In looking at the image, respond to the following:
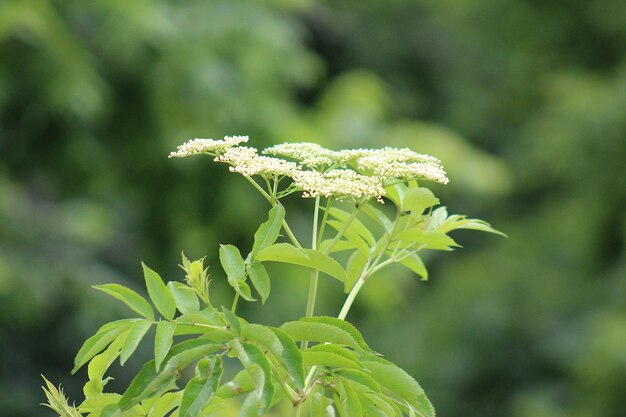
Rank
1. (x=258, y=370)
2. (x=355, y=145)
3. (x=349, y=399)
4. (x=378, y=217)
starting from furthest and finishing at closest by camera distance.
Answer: (x=355, y=145) < (x=378, y=217) < (x=349, y=399) < (x=258, y=370)

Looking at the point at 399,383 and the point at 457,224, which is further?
the point at 457,224

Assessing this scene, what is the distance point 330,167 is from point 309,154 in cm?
4

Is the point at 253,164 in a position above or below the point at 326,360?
above

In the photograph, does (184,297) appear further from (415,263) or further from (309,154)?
(415,263)

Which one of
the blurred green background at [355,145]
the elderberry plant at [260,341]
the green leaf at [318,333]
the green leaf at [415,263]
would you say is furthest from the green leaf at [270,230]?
the blurred green background at [355,145]

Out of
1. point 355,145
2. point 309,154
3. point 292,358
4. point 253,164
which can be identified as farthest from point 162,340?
point 355,145

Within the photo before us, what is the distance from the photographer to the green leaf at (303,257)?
132 cm

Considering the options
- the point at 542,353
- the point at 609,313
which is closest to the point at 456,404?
the point at 542,353

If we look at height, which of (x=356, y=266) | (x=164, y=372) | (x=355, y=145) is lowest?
(x=164, y=372)

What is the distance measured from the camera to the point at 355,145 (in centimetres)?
781

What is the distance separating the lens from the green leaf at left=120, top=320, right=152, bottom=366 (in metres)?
1.24

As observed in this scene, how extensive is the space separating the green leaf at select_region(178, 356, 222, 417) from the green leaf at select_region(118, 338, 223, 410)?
2 cm

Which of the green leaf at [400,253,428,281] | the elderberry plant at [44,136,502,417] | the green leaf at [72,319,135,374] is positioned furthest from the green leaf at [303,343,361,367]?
the green leaf at [400,253,428,281]

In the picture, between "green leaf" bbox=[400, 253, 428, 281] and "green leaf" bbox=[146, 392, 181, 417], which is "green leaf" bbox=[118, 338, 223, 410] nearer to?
"green leaf" bbox=[146, 392, 181, 417]
